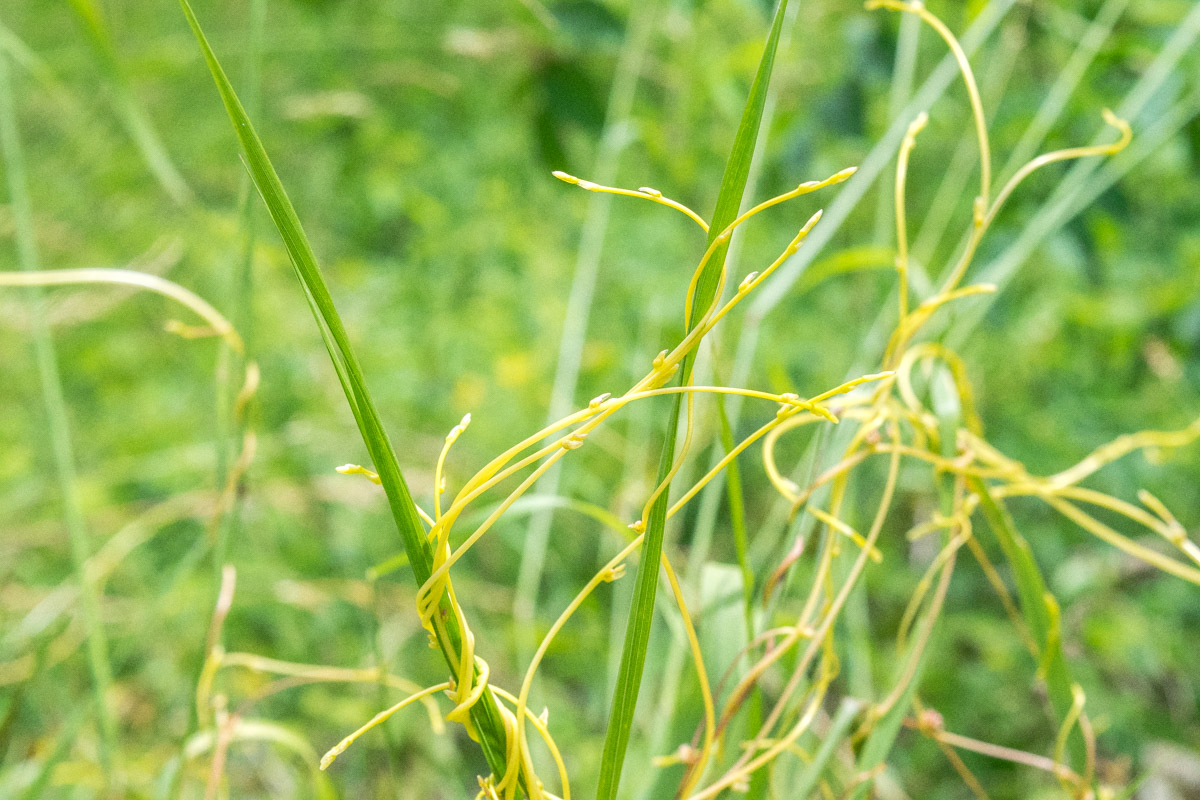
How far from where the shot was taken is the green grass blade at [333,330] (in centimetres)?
13

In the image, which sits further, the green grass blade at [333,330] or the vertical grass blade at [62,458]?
the vertical grass blade at [62,458]

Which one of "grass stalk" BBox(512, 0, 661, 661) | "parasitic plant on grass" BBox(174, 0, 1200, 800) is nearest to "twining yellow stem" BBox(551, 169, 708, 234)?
"parasitic plant on grass" BBox(174, 0, 1200, 800)

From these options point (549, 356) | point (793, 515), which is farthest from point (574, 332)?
point (549, 356)

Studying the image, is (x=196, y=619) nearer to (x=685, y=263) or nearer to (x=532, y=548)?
(x=532, y=548)

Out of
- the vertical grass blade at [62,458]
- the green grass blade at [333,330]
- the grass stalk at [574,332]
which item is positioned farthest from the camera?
the grass stalk at [574,332]

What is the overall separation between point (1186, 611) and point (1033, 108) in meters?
0.50

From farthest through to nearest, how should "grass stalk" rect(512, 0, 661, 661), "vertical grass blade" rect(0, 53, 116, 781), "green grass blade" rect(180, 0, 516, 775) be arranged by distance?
"grass stalk" rect(512, 0, 661, 661) < "vertical grass blade" rect(0, 53, 116, 781) < "green grass blade" rect(180, 0, 516, 775)

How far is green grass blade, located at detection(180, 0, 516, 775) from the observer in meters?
0.13

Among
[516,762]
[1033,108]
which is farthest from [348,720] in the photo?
[1033,108]

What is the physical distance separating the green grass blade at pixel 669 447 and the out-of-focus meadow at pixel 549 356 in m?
0.09

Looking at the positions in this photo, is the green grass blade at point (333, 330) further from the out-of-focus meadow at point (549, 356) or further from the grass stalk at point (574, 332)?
the grass stalk at point (574, 332)

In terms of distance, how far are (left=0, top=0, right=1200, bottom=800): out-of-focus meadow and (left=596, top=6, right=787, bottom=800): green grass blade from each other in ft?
0.30

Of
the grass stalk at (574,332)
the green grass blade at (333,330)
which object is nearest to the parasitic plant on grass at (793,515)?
the green grass blade at (333,330)

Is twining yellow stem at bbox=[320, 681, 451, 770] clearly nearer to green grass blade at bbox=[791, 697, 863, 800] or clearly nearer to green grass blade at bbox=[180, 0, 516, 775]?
green grass blade at bbox=[180, 0, 516, 775]
